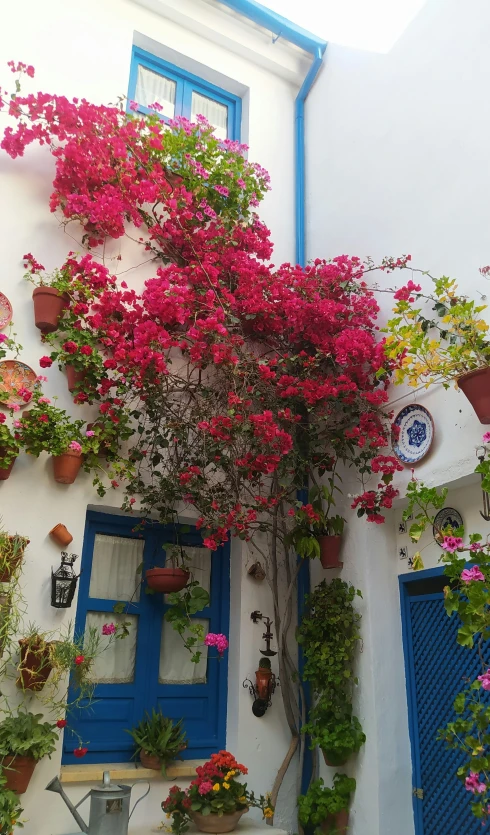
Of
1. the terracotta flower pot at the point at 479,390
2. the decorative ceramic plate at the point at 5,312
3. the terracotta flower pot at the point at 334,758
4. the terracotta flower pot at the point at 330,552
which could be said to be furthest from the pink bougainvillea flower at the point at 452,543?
the decorative ceramic plate at the point at 5,312

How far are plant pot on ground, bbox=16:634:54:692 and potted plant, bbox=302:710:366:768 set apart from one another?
1.66 meters

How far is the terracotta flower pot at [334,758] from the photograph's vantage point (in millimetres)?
3922

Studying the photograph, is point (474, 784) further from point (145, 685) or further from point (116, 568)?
point (116, 568)

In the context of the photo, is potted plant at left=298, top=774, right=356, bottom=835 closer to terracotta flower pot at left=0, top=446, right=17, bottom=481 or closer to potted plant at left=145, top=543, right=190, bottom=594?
potted plant at left=145, top=543, right=190, bottom=594

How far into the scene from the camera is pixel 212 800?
143 inches

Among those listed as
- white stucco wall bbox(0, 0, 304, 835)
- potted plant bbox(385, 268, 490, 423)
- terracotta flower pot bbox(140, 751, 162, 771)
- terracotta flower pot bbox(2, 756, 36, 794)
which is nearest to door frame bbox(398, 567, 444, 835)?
white stucco wall bbox(0, 0, 304, 835)

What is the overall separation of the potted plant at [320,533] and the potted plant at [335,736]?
3.08ft

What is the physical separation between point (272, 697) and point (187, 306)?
8.81 feet

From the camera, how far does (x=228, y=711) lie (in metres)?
4.34

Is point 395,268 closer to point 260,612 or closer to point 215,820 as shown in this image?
point 260,612

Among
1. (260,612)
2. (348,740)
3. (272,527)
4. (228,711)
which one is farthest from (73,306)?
(348,740)

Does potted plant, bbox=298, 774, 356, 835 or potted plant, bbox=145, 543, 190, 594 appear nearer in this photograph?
potted plant, bbox=298, 774, 356, 835

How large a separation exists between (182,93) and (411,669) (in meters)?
5.06

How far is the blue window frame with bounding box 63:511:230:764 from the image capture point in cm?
396
